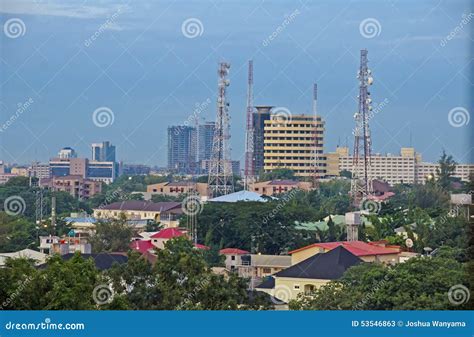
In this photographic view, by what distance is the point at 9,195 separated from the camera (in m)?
13.8

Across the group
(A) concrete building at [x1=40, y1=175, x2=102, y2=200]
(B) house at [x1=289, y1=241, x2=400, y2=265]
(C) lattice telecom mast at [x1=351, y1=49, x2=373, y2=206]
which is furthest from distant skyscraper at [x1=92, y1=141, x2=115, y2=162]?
(B) house at [x1=289, y1=241, x2=400, y2=265]

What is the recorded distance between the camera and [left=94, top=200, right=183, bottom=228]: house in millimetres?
14260

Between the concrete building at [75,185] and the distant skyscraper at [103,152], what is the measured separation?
40cm

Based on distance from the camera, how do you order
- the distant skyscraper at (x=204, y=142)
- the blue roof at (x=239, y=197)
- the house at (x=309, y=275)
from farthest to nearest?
the distant skyscraper at (x=204, y=142) < the blue roof at (x=239, y=197) < the house at (x=309, y=275)

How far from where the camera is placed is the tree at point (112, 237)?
10.3m

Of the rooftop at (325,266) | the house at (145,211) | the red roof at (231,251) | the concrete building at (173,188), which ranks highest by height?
the concrete building at (173,188)

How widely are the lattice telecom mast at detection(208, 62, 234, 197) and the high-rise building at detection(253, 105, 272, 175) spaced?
106 inches

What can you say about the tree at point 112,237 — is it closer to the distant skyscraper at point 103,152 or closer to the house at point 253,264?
the house at point 253,264

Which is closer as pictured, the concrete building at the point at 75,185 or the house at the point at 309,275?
the house at the point at 309,275

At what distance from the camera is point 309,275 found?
26.5 feet

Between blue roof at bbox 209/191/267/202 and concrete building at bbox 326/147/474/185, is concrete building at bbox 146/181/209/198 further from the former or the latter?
concrete building at bbox 326/147/474/185

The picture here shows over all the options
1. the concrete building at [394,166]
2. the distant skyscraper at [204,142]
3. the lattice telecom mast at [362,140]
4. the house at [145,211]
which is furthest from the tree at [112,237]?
the concrete building at [394,166]
